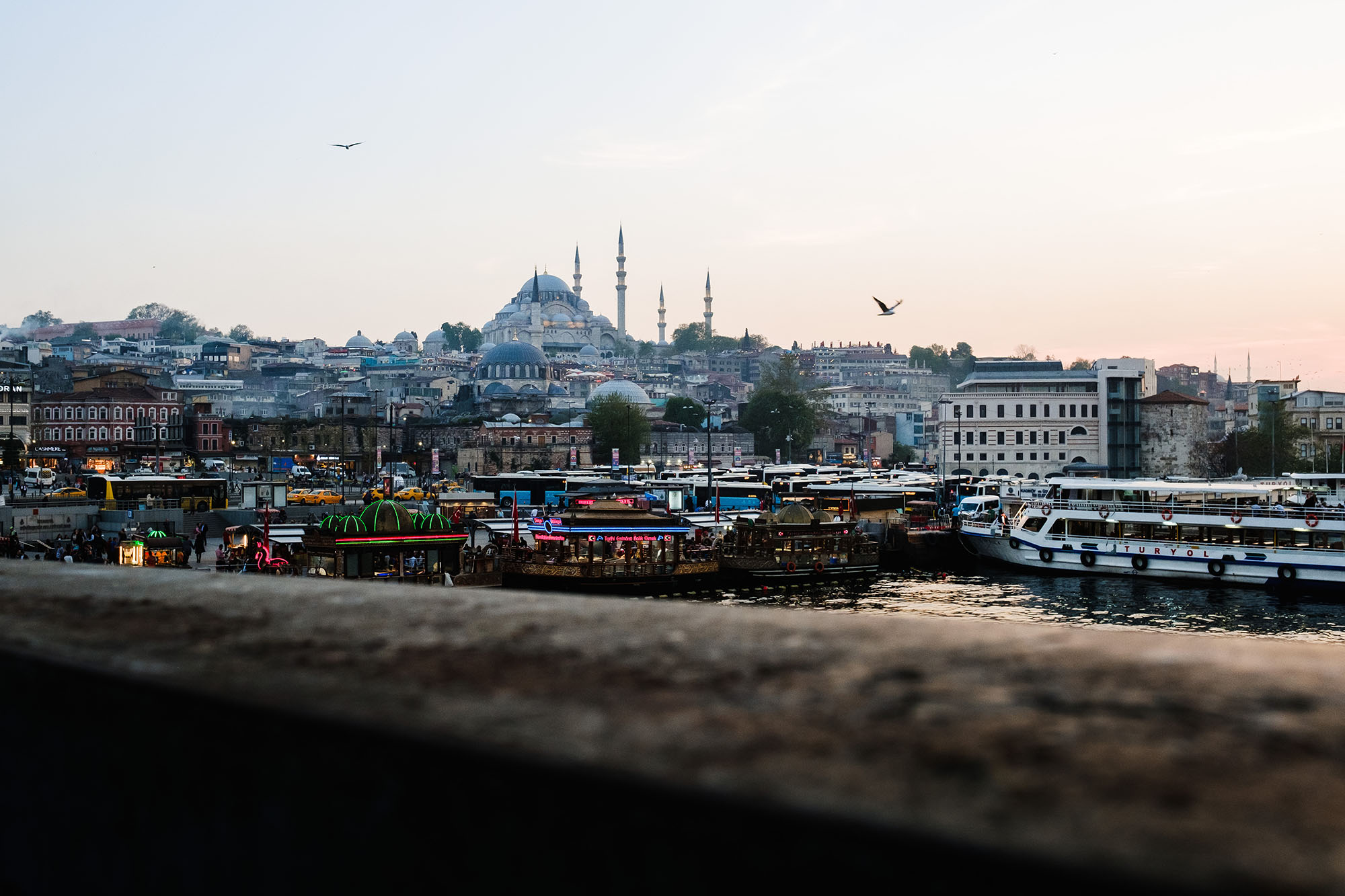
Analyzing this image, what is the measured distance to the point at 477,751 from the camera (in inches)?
43.4

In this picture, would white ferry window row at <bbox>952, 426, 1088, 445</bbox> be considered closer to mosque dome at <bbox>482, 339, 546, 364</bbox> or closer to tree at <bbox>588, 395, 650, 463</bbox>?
tree at <bbox>588, 395, 650, 463</bbox>

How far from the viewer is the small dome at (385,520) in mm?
21812

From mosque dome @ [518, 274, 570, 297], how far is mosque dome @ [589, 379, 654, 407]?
197ft

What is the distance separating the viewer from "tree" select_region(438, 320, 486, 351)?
17738cm

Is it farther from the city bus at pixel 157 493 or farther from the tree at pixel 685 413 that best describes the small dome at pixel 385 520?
the tree at pixel 685 413

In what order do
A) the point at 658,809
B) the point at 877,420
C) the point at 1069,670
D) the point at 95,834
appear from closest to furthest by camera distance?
the point at 658,809 < the point at 1069,670 < the point at 95,834 < the point at 877,420

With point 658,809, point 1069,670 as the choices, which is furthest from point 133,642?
point 1069,670

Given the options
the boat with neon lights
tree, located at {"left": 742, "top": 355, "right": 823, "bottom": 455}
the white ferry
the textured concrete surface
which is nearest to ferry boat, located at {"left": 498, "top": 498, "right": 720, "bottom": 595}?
the boat with neon lights

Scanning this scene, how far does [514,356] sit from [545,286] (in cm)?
5060

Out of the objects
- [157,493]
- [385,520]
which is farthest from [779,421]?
[385,520]

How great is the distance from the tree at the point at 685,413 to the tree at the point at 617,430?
43.4ft

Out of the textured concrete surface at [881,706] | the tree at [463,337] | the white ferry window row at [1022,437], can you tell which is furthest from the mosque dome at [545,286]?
the textured concrete surface at [881,706]

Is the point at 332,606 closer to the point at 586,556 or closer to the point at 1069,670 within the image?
the point at 1069,670

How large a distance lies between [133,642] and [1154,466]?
220ft
